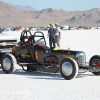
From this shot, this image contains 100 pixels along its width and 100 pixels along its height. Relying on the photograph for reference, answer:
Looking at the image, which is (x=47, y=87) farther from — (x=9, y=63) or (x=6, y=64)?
(x=6, y=64)

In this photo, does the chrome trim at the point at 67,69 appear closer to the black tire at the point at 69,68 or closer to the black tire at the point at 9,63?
the black tire at the point at 69,68

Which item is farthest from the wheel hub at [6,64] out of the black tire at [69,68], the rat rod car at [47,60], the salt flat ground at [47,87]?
the black tire at [69,68]

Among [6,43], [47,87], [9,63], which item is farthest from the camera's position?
[6,43]

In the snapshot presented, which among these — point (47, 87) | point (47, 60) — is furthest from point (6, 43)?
point (47, 87)

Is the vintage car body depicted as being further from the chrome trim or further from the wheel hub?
the chrome trim

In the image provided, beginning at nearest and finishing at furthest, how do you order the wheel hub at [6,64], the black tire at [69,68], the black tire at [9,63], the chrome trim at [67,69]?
the black tire at [69,68] < the chrome trim at [67,69] < the black tire at [9,63] < the wheel hub at [6,64]

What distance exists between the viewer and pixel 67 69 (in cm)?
827

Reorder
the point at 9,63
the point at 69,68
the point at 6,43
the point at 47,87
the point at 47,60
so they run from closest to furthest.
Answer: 1. the point at 47,87
2. the point at 69,68
3. the point at 47,60
4. the point at 9,63
5. the point at 6,43

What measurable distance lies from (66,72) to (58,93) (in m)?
1.70

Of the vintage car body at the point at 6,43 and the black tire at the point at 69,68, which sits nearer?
the black tire at the point at 69,68

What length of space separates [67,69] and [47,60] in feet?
4.16

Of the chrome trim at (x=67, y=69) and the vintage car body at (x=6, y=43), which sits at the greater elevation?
the vintage car body at (x=6, y=43)

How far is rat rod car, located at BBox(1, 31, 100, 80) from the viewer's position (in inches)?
328

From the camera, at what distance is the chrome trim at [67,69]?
823 centimetres
